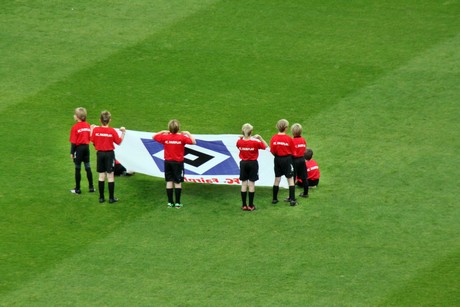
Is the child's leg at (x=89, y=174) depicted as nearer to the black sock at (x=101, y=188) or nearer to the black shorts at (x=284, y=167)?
the black sock at (x=101, y=188)

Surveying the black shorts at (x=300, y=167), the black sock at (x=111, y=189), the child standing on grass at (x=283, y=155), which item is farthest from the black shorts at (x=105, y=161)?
the black shorts at (x=300, y=167)

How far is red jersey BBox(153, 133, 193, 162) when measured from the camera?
2433cm

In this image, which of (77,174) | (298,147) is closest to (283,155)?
(298,147)

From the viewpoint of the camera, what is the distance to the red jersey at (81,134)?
24797mm

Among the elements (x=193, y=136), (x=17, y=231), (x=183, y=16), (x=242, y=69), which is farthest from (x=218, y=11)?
(x=17, y=231)

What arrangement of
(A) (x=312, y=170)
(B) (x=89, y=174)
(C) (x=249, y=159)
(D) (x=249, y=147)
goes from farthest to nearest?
1. (A) (x=312, y=170)
2. (B) (x=89, y=174)
3. (C) (x=249, y=159)
4. (D) (x=249, y=147)

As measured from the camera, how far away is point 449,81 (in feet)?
99.9

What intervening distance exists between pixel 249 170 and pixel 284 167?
733 millimetres

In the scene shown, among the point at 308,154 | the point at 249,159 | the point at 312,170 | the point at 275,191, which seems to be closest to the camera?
the point at 249,159

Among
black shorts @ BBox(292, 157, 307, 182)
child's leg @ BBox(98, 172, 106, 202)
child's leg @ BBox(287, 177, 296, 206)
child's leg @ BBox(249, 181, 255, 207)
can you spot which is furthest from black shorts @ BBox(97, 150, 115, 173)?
black shorts @ BBox(292, 157, 307, 182)

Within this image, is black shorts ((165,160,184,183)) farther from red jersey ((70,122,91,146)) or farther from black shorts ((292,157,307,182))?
black shorts ((292,157,307,182))

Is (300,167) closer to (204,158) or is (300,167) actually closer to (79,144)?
(204,158)

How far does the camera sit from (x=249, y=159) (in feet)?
79.5

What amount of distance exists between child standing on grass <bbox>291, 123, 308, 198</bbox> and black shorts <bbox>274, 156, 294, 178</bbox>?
22 cm
